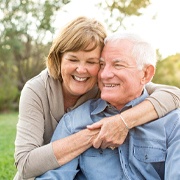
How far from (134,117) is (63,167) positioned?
542 mm

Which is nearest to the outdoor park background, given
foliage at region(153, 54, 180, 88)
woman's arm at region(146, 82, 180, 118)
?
foliage at region(153, 54, 180, 88)

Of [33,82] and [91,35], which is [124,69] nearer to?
[91,35]

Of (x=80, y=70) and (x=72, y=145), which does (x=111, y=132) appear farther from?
(x=80, y=70)

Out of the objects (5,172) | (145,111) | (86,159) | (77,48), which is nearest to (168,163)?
(145,111)

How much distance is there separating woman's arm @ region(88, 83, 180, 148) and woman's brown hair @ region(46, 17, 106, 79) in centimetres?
48

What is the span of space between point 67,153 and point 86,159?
0.16m

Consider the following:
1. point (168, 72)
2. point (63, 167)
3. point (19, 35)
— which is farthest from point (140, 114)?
point (19, 35)

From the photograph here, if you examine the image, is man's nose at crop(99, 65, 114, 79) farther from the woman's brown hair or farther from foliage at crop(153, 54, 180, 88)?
foliage at crop(153, 54, 180, 88)

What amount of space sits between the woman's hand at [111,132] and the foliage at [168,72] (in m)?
14.1

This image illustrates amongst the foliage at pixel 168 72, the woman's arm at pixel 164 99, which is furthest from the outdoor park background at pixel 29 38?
the woman's arm at pixel 164 99

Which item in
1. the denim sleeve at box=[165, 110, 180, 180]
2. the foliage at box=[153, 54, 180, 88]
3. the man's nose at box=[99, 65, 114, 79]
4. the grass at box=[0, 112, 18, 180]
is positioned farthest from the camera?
the foliage at box=[153, 54, 180, 88]

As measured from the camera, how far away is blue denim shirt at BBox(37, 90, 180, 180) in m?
2.57

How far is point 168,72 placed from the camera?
1725 centimetres

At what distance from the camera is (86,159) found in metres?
2.67
